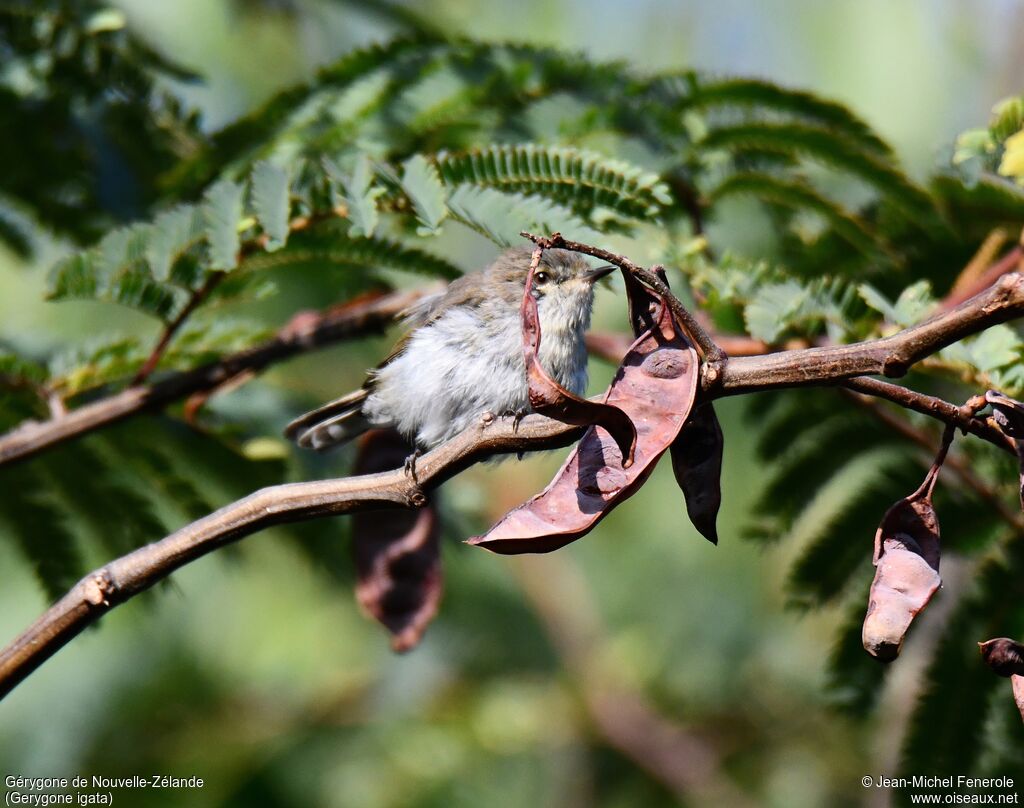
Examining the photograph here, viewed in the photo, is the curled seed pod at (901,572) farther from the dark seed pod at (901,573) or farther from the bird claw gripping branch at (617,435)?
the bird claw gripping branch at (617,435)

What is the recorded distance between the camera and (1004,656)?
58.1 inches

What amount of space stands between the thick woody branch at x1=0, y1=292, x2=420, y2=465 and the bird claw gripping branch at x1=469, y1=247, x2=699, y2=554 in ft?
4.89

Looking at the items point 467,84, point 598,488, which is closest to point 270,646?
point 467,84

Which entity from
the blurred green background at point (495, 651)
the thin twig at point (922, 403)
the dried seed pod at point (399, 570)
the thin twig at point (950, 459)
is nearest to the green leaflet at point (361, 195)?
the dried seed pod at point (399, 570)

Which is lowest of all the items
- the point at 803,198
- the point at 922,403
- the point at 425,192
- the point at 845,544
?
the point at 845,544

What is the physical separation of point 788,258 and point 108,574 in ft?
7.46

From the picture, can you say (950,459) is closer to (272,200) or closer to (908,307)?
(908,307)

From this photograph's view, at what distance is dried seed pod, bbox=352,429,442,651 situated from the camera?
283 cm

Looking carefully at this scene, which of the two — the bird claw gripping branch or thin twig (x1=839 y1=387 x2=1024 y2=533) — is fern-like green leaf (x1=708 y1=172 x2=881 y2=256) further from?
the bird claw gripping branch

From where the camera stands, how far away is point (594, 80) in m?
2.95

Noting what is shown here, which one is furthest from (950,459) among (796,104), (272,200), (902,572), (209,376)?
(209,376)

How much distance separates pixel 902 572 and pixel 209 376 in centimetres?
192

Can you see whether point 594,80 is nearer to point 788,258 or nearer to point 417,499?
point 788,258

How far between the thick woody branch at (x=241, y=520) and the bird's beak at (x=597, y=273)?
118 centimetres
